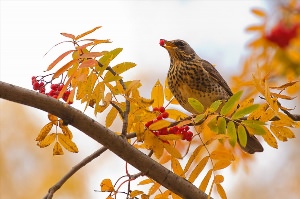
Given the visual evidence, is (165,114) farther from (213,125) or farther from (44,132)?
(44,132)

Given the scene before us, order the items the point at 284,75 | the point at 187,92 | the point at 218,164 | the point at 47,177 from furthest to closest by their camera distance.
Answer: the point at 47,177 < the point at 187,92 < the point at 218,164 < the point at 284,75

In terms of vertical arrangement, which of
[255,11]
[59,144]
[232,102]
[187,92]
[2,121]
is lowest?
[59,144]

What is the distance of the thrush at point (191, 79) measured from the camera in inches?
126

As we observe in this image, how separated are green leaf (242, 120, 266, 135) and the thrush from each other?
1264 millimetres

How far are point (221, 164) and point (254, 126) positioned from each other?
0.17m

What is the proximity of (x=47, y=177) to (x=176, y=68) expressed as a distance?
2325 millimetres

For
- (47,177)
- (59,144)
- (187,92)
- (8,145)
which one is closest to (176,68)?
(187,92)

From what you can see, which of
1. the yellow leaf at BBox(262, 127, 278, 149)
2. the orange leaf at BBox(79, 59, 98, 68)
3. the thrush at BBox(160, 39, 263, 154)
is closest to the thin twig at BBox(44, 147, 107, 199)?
the orange leaf at BBox(79, 59, 98, 68)

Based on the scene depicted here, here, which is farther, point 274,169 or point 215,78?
point 274,169

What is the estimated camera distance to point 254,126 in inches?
71.8

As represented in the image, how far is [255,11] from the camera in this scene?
182cm

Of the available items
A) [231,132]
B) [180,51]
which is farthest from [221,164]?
[180,51]

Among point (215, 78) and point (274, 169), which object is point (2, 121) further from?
point (215, 78)

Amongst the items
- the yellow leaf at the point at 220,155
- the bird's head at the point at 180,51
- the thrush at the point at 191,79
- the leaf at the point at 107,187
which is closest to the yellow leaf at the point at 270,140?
the yellow leaf at the point at 220,155
